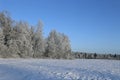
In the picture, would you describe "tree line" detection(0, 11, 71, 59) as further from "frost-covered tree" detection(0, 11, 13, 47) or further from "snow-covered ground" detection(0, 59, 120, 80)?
"snow-covered ground" detection(0, 59, 120, 80)

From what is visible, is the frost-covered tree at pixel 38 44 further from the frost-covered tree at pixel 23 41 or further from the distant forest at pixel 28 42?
the frost-covered tree at pixel 23 41

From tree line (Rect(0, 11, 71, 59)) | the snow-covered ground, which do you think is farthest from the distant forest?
the snow-covered ground

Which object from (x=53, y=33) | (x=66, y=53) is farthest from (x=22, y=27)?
(x=66, y=53)

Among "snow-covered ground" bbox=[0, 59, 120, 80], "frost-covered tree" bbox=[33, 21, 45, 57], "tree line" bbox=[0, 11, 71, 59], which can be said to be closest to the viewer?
"snow-covered ground" bbox=[0, 59, 120, 80]

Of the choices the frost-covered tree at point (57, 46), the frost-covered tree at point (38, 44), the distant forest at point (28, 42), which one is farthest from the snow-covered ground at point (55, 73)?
the frost-covered tree at point (57, 46)

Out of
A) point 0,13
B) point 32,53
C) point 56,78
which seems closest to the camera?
point 56,78

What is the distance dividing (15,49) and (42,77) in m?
43.1

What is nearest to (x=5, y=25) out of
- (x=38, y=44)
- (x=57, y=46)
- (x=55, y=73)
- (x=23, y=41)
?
(x=23, y=41)

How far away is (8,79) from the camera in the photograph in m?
16.0

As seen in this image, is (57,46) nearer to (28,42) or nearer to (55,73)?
(28,42)

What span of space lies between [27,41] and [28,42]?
0.63 meters

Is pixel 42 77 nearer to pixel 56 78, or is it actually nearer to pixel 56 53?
pixel 56 78

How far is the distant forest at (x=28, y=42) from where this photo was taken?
188 ft

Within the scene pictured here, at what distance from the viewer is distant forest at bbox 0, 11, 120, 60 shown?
57.2 m
